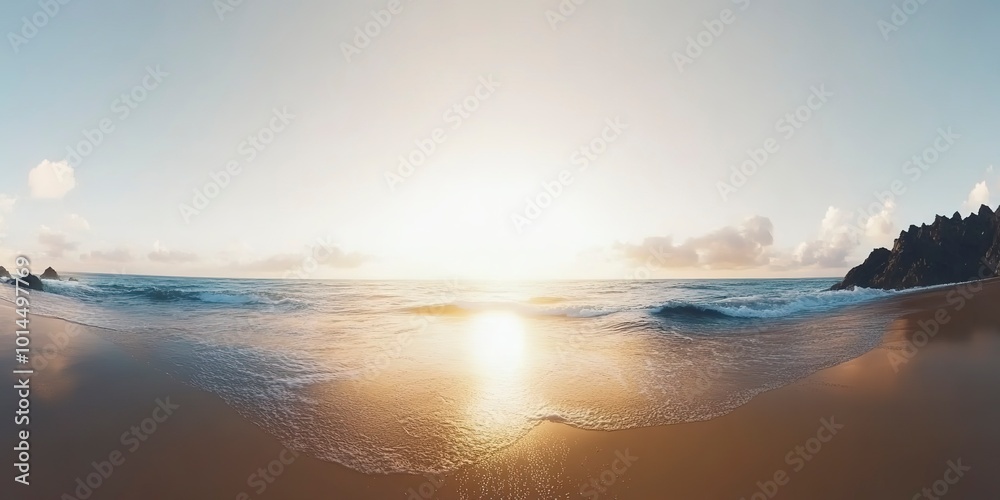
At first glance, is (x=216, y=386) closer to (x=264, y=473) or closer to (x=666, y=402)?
(x=264, y=473)

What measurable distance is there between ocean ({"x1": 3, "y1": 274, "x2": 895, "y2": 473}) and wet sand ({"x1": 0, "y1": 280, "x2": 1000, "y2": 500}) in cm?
45

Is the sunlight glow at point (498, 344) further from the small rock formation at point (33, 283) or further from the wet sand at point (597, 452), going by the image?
the small rock formation at point (33, 283)

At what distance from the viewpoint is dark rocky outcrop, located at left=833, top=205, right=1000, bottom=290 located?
36688 millimetres

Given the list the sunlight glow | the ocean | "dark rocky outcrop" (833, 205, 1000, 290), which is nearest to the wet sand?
the ocean

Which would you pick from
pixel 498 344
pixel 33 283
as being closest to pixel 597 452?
pixel 498 344

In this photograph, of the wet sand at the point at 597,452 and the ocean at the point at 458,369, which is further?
the ocean at the point at 458,369

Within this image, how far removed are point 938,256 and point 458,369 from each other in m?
51.8

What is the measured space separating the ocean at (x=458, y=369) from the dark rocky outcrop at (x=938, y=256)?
1019 inches

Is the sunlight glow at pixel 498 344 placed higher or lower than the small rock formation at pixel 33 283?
lower

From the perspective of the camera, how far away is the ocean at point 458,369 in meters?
6.31

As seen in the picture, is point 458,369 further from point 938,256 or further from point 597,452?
point 938,256

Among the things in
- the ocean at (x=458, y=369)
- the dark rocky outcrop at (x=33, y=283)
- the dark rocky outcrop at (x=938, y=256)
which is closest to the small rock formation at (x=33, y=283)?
the dark rocky outcrop at (x=33, y=283)

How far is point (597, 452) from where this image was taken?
218 inches

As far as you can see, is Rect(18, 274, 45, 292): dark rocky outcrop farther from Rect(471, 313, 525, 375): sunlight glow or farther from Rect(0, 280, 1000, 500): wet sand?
Rect(471, 313, 525, 375): sunlight glow
